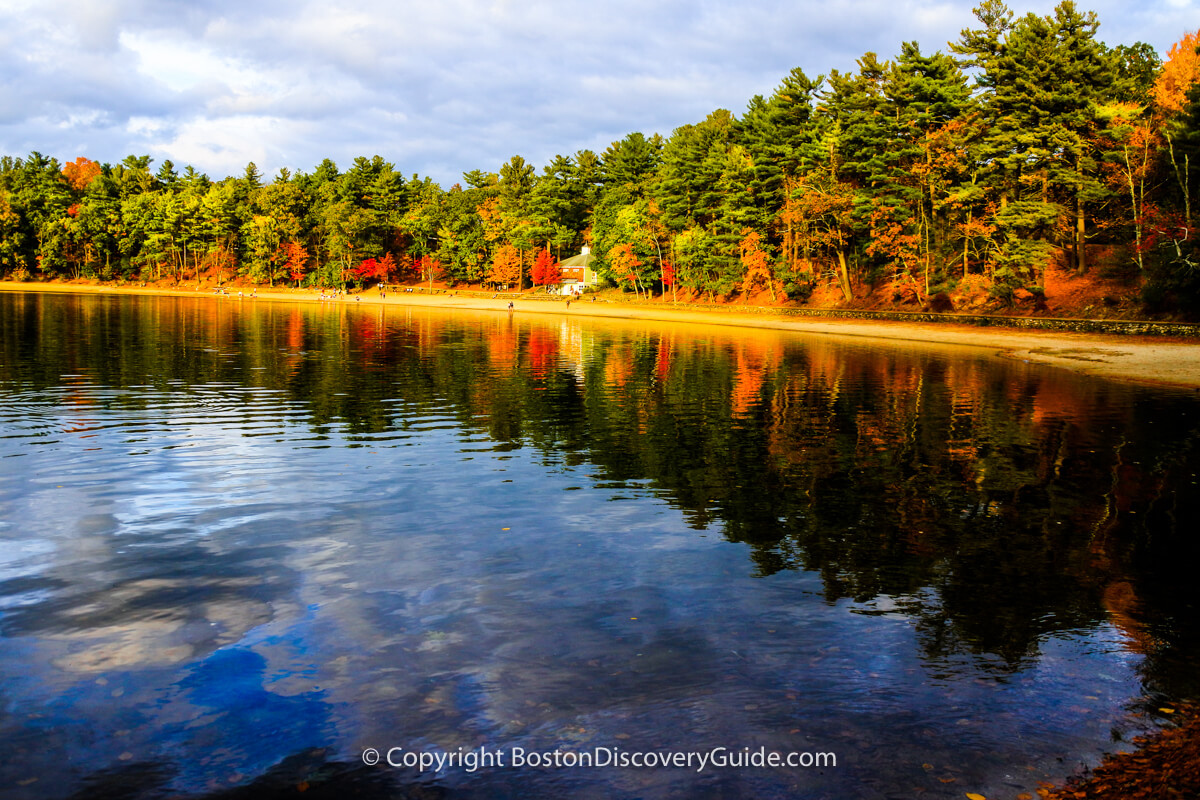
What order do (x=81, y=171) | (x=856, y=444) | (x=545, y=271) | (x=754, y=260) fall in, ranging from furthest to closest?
(x=81, y=171)
(x=545, y=271)
(x=754, y=260)
(x=856, y=444)

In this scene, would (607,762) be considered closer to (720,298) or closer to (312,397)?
(312,397)

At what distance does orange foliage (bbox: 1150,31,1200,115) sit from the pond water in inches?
1575

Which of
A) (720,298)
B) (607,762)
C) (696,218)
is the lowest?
(607,762)

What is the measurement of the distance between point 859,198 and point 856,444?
151 ft

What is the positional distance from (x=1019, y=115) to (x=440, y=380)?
141 feet

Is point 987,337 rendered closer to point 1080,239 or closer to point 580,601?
point 1080,239

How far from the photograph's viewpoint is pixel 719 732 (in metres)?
6.36

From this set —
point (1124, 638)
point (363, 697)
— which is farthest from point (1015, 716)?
point (363, 697)

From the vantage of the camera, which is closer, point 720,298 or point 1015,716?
point 1015,716

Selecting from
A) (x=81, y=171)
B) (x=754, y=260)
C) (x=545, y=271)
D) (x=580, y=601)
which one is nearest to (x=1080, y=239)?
(x=754, y=260)

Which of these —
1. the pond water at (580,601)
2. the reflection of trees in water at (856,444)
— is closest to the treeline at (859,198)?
the reflection of trees in water at (856,444)

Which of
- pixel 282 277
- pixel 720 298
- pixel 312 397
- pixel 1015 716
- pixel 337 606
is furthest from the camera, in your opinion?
pixel 282 277

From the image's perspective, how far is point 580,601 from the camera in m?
8.97

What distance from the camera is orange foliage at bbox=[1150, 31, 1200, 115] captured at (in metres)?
49.9
